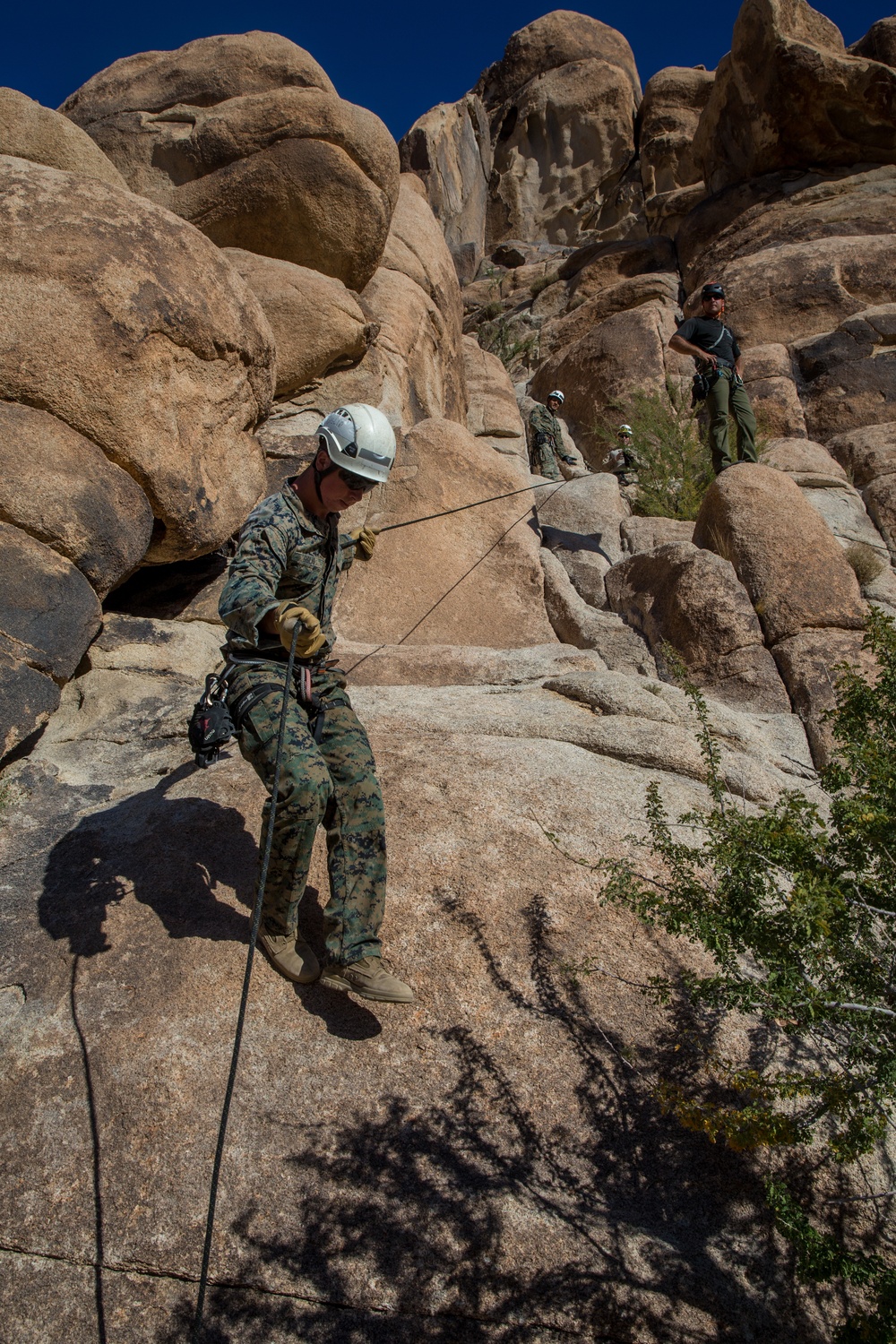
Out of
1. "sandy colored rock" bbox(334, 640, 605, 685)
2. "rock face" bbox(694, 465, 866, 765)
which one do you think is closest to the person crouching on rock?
"sandy colored rock" bbox(334, 640, 605, 685)

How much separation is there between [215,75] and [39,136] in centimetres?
339

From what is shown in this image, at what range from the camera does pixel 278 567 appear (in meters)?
3.19

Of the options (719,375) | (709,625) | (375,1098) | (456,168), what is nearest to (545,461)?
(719,375)

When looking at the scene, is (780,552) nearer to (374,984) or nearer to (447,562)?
(447,562)

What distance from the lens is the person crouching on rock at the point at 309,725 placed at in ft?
9.36

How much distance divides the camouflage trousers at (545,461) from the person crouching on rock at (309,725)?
28.2 feet

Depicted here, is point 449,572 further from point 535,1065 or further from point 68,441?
point 535,1065

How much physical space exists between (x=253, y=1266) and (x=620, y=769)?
8.87 ft

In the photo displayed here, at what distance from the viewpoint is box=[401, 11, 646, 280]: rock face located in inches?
1083

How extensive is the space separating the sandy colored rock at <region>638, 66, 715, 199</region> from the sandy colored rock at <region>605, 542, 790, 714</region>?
22077 millimetres

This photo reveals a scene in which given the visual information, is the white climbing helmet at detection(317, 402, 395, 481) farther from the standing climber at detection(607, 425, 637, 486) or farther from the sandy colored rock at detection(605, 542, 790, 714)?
the standing climber at detection(607, 425, 637, 486)

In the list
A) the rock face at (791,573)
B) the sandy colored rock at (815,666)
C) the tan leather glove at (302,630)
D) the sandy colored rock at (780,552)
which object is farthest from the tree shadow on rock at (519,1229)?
the sandy colored rock at (780,552)

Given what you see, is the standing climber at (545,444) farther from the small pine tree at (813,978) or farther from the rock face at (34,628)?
the small pine tree at (813,978)

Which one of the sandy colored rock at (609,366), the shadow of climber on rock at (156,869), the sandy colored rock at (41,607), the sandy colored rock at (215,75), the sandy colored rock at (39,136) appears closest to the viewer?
the shadow of climber on rock at (156,869)
